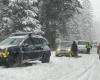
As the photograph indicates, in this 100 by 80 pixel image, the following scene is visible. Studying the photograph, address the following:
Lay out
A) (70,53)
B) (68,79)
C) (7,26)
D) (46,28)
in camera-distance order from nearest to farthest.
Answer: (68,79), (70,53), (7,26), (46,28)

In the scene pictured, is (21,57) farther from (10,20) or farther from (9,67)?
(10,20)

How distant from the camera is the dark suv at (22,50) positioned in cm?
1911

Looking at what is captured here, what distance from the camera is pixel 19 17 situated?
41594 millimetres

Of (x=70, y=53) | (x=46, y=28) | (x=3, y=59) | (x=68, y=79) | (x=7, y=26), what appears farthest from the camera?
(x=46, y=28)

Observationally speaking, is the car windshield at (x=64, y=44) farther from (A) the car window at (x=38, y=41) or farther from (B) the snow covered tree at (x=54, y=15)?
(B) the snow covered tree at (x=54, y=15)

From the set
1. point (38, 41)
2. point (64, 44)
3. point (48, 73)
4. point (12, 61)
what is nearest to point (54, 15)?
point (64, 44)

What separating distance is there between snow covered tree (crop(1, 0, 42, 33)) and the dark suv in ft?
57.7

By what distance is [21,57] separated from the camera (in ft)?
65.2

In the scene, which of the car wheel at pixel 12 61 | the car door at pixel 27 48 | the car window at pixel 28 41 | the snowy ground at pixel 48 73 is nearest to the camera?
the snowy ground at pixel 48 73

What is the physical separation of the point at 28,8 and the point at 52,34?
8.86 meters

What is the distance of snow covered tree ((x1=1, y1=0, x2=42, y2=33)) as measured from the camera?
40.6 meters

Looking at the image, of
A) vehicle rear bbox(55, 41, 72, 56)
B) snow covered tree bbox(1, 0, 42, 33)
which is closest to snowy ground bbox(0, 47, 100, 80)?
vehicle rear bbox(55, 41, 72, 56)

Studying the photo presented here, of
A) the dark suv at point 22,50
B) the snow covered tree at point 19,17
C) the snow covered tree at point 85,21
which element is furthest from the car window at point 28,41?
the snow covered tree at point 85,21

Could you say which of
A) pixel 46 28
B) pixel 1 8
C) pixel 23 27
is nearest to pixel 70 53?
pixel 23 27
